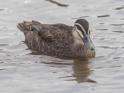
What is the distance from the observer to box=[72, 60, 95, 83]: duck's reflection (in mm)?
11437

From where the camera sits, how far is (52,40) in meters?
13.5

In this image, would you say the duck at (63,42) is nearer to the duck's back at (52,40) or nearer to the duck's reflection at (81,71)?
the duck's back at (52,40)

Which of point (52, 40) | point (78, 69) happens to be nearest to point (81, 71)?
point (78, 69)

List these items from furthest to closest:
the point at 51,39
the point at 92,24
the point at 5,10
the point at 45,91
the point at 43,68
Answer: the point at 5,10, the point at 92,24, the point at 51,39, the point at 43,68, the point at 45,91

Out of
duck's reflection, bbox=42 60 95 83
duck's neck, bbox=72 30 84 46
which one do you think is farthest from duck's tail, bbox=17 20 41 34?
duck's reflection, bbox=42 60 95 83

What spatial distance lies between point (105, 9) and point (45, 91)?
209 inches

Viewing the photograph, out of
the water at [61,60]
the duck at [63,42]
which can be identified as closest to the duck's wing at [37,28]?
the duck at [63,42]

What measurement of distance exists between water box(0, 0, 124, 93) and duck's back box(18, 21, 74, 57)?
0.26 m

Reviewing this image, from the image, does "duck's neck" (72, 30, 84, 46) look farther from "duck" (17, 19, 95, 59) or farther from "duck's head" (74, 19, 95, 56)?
"duck's head" (74, 19, 95, 56)

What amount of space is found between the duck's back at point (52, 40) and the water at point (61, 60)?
10.1 inches

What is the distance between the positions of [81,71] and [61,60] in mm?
890

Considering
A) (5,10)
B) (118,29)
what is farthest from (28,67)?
(5,10)

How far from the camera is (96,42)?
13664mm

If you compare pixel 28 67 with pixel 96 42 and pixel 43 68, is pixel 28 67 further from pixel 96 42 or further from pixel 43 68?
pixel 96 42
